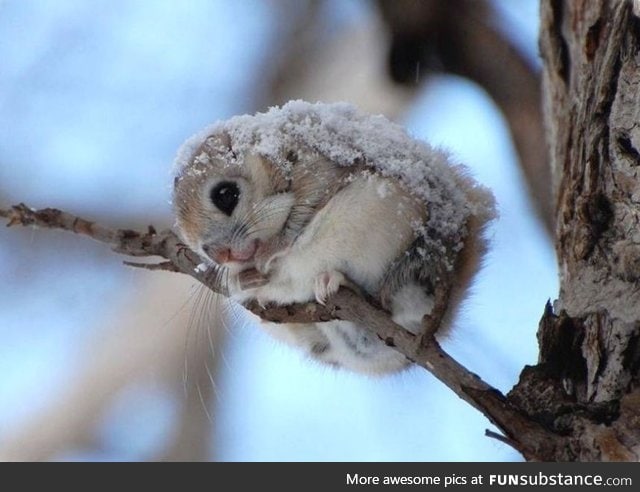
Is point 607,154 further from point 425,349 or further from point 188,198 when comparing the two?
point 188,198

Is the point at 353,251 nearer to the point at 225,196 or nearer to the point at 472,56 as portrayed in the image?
the point at 225,196

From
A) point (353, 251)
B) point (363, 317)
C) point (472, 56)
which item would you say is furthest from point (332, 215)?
point (472, 56)

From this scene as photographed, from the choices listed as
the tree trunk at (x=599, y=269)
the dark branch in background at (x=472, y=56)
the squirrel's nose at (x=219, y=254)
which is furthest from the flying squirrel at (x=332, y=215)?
the dark branch in background at (x=472, y=56)

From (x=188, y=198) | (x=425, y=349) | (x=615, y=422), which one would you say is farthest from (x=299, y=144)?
(x=615, y=422)

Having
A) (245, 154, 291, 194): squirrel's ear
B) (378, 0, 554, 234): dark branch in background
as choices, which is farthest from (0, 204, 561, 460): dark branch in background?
(378, 0, 554, 234): dark branch in background
